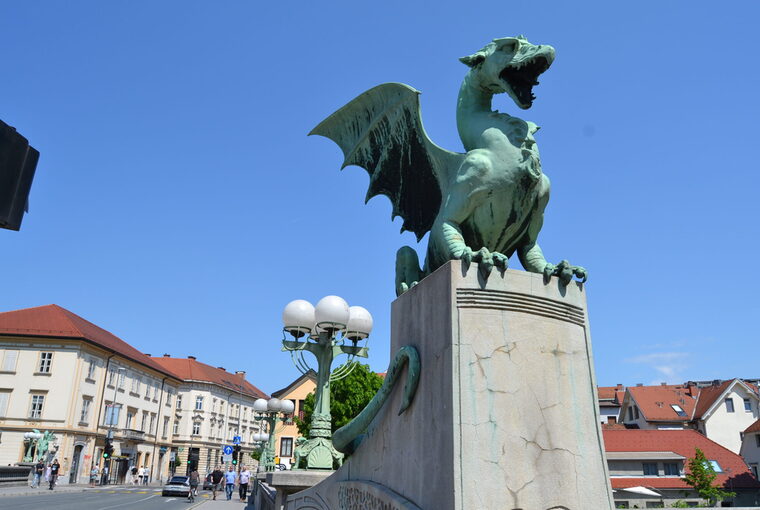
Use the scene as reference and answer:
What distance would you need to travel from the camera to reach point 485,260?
12.3 feet

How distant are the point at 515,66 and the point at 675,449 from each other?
112ft

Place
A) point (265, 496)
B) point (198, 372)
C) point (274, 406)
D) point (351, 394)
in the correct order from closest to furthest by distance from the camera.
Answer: point (265, 496)
point (274, 406)
point (351, 394)
point (198, 372)

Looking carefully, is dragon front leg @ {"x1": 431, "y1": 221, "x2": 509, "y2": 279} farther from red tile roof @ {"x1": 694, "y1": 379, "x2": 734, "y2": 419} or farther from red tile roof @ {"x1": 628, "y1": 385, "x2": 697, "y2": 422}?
red tile roof @ {"x1": 628, "y1": 385, "x2": 697, "y2": 422}

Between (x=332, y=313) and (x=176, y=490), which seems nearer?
(x=332, y=313)

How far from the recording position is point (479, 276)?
149 inches

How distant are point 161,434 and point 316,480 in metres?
54.3

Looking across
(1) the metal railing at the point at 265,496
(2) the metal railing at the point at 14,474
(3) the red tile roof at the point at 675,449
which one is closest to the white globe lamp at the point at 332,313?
(1) the metal railing at the point at 265,496

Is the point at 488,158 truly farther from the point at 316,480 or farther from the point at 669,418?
the point at 669,418

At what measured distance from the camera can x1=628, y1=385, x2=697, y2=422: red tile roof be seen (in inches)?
1852

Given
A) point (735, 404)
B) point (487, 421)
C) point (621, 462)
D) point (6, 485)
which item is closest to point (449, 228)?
point (487, 421)

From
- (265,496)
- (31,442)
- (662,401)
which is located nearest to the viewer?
(265,496)

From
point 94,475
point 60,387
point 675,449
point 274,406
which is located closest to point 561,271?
point 274,406

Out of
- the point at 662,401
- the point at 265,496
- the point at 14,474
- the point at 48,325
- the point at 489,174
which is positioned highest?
the point at 48,325

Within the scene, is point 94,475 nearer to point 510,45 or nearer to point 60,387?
point 60,387
